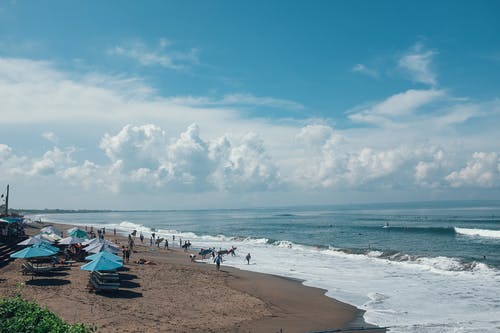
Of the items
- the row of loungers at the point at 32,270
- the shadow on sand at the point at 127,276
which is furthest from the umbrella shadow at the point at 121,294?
the row of loungers at the point at 32,270

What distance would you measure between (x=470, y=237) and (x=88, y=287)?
50289mm

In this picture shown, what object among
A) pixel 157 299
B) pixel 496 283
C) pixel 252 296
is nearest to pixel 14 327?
pixel 157 299

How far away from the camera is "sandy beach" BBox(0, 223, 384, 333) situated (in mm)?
14594

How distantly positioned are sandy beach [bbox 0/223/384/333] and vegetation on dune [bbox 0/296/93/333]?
4.64m

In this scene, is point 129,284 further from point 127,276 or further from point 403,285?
point 403,285

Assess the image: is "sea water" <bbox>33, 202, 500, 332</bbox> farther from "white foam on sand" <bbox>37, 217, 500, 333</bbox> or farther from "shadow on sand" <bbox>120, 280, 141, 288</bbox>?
"shadow on sand" <bbox>120, 280, 141, 288</bbox>

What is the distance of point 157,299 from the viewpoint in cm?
1795

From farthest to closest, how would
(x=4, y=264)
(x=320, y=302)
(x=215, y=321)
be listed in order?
(x=4, y=264) → (x=320, y=302) → (x=215, y=321)

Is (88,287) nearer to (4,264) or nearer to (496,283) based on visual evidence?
(4,264)

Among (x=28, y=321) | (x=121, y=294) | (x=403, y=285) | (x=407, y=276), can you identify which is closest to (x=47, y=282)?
(x=121, y=294)

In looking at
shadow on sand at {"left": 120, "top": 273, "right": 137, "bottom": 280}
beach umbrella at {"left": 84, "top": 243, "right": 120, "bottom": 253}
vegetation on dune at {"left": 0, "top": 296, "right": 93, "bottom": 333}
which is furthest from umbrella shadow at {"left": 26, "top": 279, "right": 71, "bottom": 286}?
vegetation on dune at {"left": 0, "top": 296, "right": 93, "bottom": 333}

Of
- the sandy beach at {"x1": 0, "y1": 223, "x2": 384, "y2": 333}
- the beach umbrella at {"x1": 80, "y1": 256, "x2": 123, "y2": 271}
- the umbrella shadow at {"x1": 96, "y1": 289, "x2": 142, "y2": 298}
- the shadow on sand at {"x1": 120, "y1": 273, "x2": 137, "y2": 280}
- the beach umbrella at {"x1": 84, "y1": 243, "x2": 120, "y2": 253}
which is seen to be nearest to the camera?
the sandy beach at {"x1": 0, "y1": 223, "x2": 384, "y2": 333}

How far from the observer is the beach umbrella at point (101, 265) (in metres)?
18.1

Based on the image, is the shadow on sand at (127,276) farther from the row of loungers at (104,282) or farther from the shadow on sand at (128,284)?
the row of loungers at (104,282)
